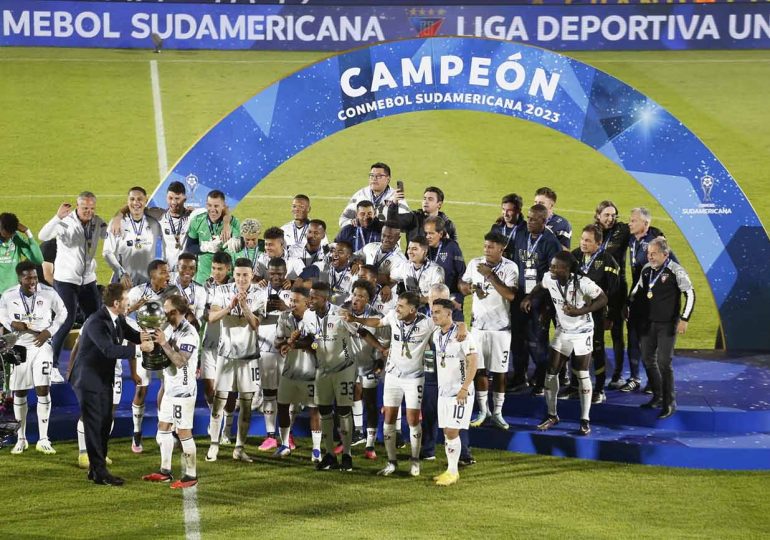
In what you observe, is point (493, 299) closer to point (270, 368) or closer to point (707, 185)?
point (270, 368)

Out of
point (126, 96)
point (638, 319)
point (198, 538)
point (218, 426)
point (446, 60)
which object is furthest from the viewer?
point (126, 96)

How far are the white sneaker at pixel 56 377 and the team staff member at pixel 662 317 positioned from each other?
527 cm

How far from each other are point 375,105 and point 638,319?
11.0 feet

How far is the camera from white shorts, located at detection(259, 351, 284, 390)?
11.3 metres

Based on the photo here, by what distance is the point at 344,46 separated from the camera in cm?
2623

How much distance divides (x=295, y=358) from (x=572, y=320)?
2401mm

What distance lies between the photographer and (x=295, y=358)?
10938 millimetres

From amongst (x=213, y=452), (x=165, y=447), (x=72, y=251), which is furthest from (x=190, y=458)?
(x=72, y=251)

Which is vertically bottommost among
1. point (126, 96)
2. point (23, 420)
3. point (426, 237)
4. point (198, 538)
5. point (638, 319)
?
point (198, 538)

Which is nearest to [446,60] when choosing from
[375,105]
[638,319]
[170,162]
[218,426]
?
[375,105]

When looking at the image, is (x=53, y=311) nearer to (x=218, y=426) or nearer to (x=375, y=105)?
(x=218, y=426)

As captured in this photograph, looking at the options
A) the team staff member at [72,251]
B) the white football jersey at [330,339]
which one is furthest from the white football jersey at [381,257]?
the team staff member at [72,251]

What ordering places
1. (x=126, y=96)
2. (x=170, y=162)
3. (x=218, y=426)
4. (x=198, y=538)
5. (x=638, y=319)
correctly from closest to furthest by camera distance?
(x=198, y=538) < (x=218, y=426) < (x=638, y=319) < (x=170, y=162) < (x=126, y=96)

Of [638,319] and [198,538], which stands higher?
[638,319]
